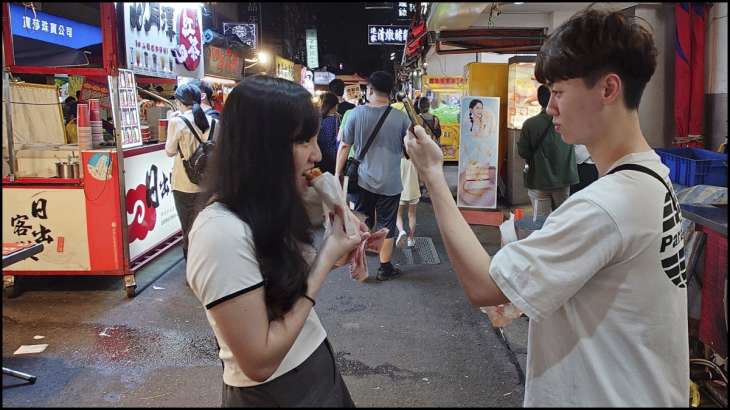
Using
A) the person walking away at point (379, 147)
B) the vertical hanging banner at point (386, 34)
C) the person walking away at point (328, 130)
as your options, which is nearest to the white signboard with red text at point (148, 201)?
the person walking away at point (328, 130)

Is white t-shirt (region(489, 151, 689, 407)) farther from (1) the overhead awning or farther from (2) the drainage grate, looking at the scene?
(1) the overhead awning

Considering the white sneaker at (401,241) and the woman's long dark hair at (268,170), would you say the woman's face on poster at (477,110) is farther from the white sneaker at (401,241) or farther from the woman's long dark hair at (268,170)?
the woman's long dark hair at (268,170)

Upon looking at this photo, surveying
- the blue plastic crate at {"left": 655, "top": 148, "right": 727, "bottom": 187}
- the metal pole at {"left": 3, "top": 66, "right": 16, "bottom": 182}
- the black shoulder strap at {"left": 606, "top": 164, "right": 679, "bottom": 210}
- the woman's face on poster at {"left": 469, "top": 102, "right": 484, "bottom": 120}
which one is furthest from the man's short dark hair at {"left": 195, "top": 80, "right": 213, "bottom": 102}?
the black shoulder strap at {"left": 606, "top": 164, "right": 679, "bottom": 210}

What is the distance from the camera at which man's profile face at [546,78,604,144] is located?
→ 1.39 metres

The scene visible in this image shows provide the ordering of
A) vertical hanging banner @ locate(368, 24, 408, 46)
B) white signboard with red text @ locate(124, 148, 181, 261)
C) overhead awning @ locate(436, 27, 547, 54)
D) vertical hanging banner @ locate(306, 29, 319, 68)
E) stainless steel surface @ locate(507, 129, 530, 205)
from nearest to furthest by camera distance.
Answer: white signboard with red text @ locate(124, 148, 181, 261), overhead awning @ locate(436, 27, 547, 54), stainless steel surface @ locate(507, 129, 530, 205), vertical hanging banner @ locate(368, 24, 408, 46), vertical hanging banner @ locate(306, 29, 319, 68)

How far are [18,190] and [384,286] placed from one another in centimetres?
382

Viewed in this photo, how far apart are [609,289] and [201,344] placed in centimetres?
395

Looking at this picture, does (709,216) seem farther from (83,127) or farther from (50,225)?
(50,225)

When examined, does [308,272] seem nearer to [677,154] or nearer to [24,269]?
[677,154]

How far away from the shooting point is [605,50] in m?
1.34

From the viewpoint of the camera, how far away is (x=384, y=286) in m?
6.13

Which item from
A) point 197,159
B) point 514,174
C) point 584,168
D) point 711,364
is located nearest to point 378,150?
point 197,159

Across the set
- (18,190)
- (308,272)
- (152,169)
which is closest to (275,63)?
(152,169)

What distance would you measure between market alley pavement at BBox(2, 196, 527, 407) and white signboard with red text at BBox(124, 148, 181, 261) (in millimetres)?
→ 483
